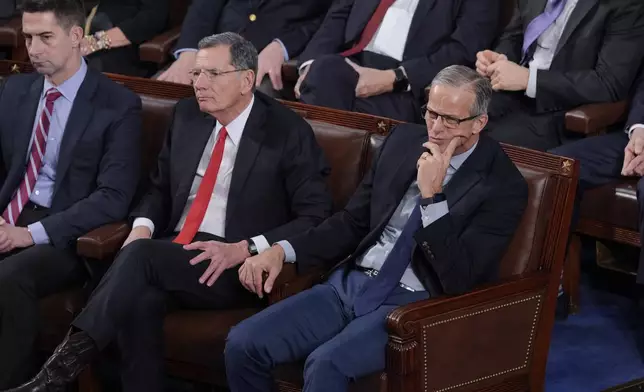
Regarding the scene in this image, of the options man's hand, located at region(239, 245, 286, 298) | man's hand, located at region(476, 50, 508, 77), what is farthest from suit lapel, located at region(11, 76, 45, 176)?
man's hand, located at region(476, 50, 508, 77)

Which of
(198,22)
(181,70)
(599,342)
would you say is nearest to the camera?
(599,342)

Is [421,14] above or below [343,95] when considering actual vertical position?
above

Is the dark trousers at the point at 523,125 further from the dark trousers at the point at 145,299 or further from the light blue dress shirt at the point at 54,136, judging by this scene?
the light blue dress shirt at the point at 54,136

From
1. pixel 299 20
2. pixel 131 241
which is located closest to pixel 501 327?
pixel 131 241

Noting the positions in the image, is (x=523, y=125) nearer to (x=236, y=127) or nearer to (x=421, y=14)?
(x=421, y=14)

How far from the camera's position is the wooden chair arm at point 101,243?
108 inches

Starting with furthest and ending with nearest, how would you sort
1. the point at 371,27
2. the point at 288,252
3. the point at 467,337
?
the point at 371,27
the point at 288,252
the point at 467,337

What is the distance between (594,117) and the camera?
125 inches

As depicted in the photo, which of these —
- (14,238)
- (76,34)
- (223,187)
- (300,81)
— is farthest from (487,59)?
(14,238)

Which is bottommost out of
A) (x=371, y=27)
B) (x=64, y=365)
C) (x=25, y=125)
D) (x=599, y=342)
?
(x=599, y=342)

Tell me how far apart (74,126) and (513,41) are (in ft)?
4.43

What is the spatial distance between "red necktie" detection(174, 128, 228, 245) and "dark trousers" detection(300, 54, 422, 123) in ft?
2.10

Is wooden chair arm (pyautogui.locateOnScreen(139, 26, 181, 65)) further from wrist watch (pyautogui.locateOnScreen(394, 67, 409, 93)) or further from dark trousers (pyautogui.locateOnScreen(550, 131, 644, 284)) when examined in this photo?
dark trousers (pyautogui.locateOnScreen(550, 131, 644, 284))

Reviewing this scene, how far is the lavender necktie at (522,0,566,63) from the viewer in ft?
11.0
